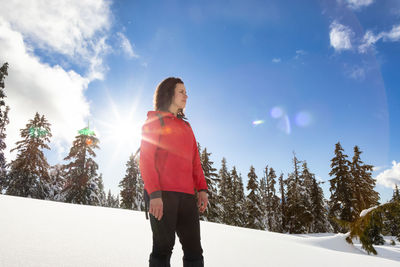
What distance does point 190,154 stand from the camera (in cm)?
229

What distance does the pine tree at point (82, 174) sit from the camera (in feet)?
69.3

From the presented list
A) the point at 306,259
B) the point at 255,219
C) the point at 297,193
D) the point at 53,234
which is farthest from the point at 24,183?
the point at 297,193

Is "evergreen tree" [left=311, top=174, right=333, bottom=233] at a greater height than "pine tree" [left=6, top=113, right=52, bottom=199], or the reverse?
"pine tree" [left=6, top=113, right=52, bottom=199]

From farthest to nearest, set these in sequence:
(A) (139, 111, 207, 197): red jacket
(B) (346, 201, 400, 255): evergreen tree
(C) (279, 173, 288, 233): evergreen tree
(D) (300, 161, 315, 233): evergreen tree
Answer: (C) (279, 173, 288, 233): evergreen tree < (D) (300, 161, 315, 233): evergreen tree < (B) (346, 201, 400, 255): evergreen tree < (A) (139, 111, 207, 197): red jacket

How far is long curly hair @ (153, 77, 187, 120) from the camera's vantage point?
236 centimetres

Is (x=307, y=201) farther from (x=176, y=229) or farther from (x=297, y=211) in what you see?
(x=176, y=229)

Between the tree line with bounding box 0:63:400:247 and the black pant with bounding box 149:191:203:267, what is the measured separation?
1683 cm

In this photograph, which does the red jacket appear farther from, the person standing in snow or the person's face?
the person's face

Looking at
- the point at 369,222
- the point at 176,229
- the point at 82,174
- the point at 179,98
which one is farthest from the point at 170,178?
the point at 82,174

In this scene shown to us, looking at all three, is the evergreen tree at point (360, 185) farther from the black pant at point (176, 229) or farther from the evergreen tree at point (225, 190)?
the black pant at point (176, 229)

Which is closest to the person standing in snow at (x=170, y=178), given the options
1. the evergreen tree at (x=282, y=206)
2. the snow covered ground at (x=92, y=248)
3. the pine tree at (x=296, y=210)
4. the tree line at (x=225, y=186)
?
the snow covered ground at (x=92, y=248)

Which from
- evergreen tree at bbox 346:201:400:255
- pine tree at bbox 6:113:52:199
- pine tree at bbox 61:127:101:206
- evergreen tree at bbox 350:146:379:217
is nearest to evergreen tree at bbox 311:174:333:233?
evergreen tree at bbox 350:146:379:217

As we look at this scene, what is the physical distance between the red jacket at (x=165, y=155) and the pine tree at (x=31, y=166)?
25341 millimetres

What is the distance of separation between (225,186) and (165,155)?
107ft
